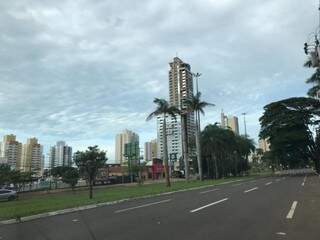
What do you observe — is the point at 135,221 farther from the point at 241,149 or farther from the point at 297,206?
the point at 241,149

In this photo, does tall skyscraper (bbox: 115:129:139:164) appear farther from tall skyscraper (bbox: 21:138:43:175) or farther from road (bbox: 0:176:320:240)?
road (bbox: 0:176:320:240)

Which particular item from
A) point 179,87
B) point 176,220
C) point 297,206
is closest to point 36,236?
point 176,220

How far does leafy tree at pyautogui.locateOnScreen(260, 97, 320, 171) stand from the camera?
74562 mm

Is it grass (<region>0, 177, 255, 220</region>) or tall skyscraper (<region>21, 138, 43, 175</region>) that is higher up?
tall skyscraper (<region>21, 138, 43, 175</region>)

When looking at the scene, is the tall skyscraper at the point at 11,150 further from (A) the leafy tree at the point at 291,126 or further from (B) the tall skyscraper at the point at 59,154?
(A) the leafy tree at the point at 291,126

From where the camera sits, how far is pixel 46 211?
17.3 meters

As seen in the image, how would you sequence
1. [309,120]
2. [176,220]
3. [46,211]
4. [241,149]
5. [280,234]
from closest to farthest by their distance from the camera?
1. [280,234]
2. [176,220]
3. [46,211]
4. [309,120]
5. [241,149]

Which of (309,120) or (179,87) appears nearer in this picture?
(179,87)

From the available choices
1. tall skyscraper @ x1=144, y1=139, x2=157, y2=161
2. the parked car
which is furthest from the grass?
tall skyscraper @ x1=144, y1=139, x2=157, y2=161

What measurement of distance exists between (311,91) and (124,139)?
9308cm

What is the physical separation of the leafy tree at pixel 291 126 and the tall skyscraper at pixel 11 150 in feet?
180

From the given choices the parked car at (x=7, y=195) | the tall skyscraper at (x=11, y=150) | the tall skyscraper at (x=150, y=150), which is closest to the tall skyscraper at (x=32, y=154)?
the tall skyscraper at (x=11, y=150)

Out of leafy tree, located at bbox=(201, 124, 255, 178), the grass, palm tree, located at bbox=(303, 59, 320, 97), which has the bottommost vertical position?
the grass

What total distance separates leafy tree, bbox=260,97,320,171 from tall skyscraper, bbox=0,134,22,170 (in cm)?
5474
